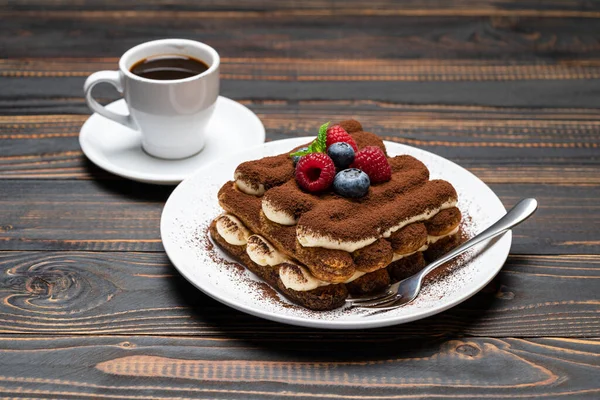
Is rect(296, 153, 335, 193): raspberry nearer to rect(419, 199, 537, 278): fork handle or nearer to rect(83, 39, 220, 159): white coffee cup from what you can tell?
rect(419, 199, 537, 278): fork handle

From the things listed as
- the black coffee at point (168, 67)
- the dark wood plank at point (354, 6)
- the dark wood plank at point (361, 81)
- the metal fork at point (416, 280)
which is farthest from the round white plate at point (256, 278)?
the dark wood plank at point (354, 6)

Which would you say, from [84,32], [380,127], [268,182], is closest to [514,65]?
[380,127]

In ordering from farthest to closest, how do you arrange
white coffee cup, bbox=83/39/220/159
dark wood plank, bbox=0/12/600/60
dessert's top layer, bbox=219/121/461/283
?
dark wood plank, bbox=0/12/600/60
white coffee cup, bbox=83/39/220/159
dessert's top layer, bbox=219/121/461/283

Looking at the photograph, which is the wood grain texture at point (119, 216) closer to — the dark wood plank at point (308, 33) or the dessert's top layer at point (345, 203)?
the dessert's top layer at point (345, 203)

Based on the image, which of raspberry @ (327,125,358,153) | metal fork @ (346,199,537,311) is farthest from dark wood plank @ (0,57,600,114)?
metal fork @ (346,199,537,311)

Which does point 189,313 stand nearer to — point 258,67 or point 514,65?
point 258,67

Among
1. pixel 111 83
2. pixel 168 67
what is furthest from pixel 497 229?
pixel 111 83
